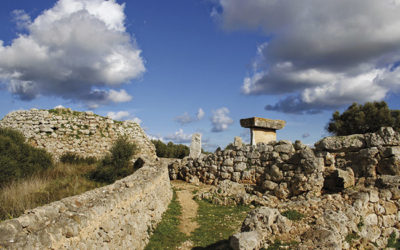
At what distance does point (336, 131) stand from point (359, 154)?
20271mm

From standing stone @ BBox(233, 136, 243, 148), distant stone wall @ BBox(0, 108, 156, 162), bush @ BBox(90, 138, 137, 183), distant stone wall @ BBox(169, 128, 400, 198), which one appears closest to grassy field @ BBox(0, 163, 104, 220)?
bush @ BBox(90, 138, 137, 183)

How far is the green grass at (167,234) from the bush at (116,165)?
2871 mm

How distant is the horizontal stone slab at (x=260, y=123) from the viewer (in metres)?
16.9

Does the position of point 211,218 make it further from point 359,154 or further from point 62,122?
point 62,122

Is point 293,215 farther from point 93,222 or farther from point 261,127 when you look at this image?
point 261,127

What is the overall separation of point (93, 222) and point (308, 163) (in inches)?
347

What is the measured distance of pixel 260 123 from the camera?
17109 millimetres

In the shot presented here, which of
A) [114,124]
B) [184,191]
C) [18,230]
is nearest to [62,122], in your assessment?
[114,124]

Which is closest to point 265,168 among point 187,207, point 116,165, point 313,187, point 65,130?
point 313,187

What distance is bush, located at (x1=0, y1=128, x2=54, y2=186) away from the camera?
9.87 meters

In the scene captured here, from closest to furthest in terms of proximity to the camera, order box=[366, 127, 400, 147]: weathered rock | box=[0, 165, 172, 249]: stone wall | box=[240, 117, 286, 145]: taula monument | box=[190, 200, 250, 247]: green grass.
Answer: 1. box=[0, 165, 172, 249]: stone wall
2. box=[190, 200, 250, 247]: green grass
3. box=[366, 127, 400, 147]: weathered rock
4. box=[240, 117, 286, 145]: taula monument

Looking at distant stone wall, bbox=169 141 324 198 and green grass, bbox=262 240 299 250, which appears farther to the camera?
distant stone wall, bbox=169 141 324 198

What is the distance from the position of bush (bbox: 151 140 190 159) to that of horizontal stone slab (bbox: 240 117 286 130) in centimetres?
1637

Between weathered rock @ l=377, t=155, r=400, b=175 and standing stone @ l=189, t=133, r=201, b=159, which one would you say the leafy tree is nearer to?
standing stone @ l=189, t=133, r=201, b=159
